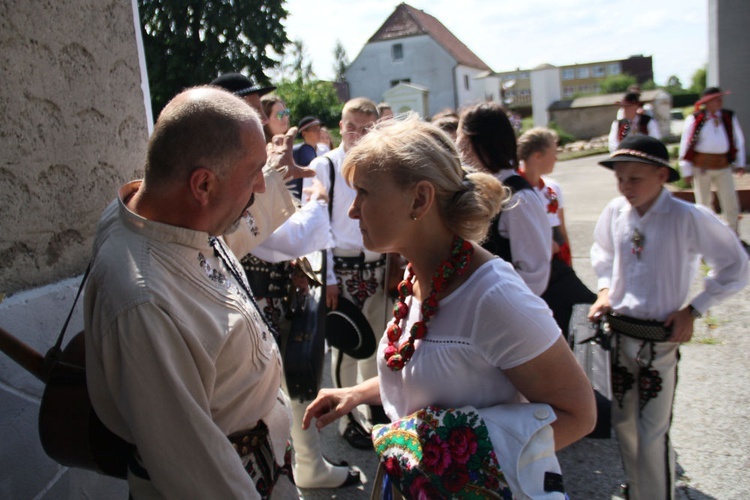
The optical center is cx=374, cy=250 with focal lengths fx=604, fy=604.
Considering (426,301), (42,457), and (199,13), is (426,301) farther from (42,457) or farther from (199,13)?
(199,13)

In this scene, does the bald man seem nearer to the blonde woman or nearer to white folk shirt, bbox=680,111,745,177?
the blonde woman

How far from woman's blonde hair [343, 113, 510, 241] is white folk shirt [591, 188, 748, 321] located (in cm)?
132

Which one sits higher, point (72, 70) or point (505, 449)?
point (72, 70)

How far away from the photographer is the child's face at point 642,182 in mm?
2791

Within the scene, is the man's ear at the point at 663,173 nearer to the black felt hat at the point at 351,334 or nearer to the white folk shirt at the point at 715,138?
the black felt hat at the point at 351,334

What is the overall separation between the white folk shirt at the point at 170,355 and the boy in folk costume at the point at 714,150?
25.9 ft

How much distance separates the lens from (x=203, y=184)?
153cm

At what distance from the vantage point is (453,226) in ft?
5.73

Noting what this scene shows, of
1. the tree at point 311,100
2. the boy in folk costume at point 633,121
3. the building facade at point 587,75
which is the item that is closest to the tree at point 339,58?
the building facade at point 587,75

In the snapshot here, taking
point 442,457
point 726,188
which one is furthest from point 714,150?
point 442,457

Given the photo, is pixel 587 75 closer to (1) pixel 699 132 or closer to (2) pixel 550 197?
(1) pixel 699 132

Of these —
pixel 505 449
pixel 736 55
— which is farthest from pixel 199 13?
pixel 505 449

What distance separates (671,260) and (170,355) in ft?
7.43

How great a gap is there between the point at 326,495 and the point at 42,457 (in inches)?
60.6
